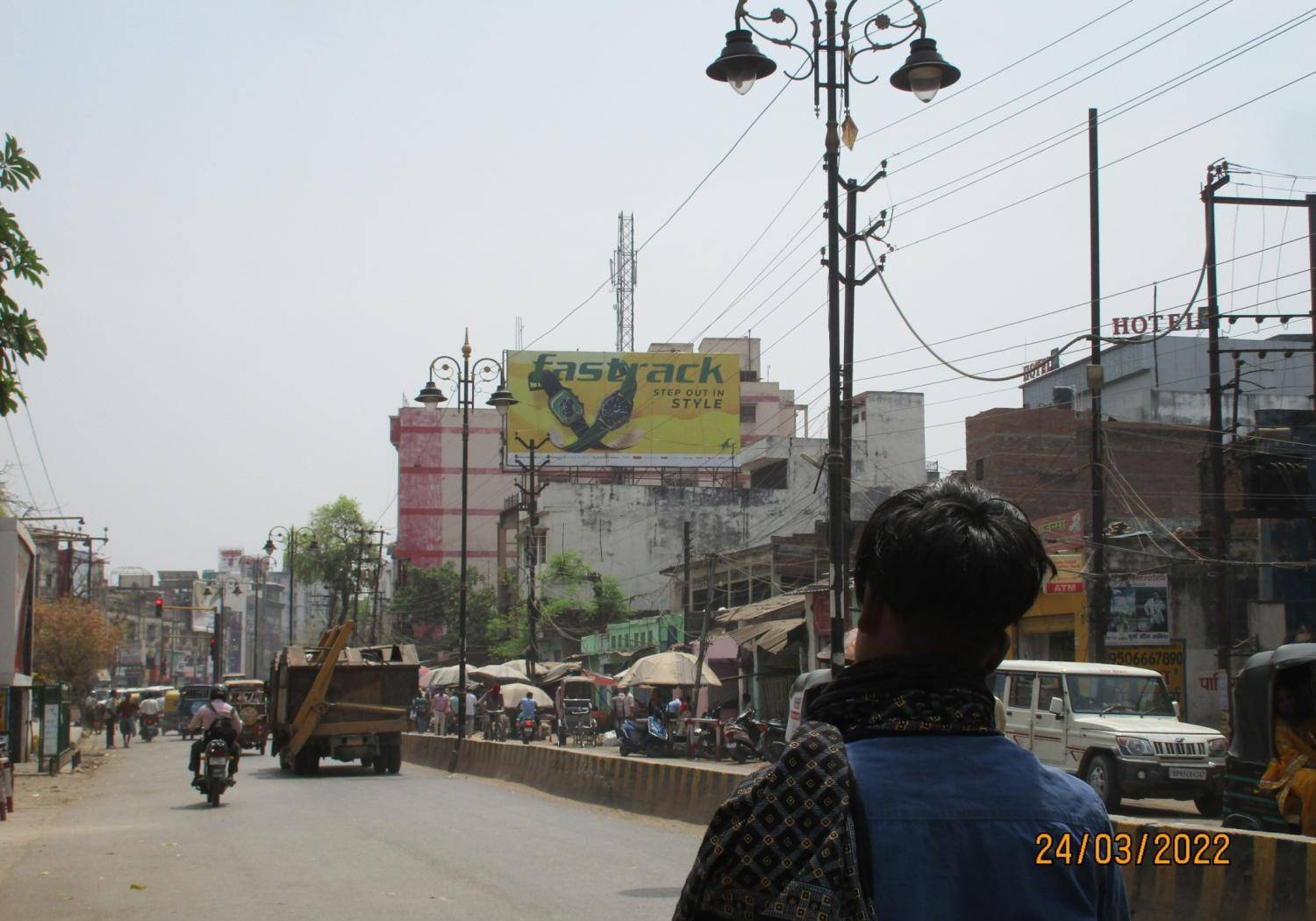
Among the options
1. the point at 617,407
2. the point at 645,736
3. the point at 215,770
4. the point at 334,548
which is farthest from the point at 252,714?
the point at 334,548

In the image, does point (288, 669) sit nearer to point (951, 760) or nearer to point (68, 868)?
point (68, 868)

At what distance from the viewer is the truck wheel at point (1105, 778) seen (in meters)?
17.8

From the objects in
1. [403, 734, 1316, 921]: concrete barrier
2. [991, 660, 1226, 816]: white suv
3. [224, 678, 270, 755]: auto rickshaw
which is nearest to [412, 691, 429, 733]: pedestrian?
[224, 678, 270, 755]: auto rickshaw

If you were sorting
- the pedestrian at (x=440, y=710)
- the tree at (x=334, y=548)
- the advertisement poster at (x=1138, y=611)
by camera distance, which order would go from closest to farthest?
the advertisement poster at (x=1138, y=611)
the pedestrian at (x=440, y=710)
the tree at (x=334, y=548)

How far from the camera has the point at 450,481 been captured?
328 feet

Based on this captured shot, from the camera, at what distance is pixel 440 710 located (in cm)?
4406

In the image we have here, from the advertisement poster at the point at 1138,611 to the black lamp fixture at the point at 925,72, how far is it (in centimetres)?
2044

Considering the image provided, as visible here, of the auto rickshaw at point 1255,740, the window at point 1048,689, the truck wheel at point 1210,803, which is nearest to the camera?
the auto rickshaw at point 1255,740

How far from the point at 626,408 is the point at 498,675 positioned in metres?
29.1

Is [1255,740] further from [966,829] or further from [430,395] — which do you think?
[430,395]

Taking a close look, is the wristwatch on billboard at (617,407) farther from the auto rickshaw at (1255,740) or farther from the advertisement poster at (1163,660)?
the auto rickshaw at (1255,740)

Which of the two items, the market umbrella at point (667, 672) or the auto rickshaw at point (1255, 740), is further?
the market umbrella at point (667, 672)

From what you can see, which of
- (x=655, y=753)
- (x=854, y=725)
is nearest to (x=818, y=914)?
(x=854, y=725)
